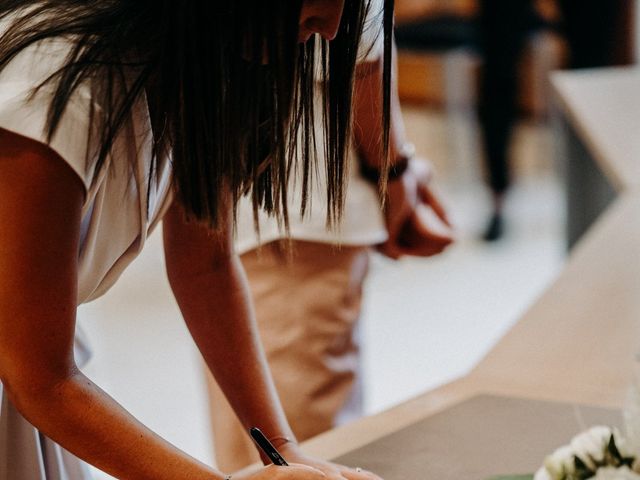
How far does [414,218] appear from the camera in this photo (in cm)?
180

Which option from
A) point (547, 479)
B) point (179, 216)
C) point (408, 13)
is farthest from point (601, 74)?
point (408, 13)

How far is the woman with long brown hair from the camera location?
34.2 inches

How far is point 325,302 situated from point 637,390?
1.06m

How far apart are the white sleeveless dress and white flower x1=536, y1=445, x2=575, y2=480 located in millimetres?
436

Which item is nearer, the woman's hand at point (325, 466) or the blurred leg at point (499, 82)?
the woman's hand at point (325, 466)

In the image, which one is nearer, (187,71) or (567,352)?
(187,71)

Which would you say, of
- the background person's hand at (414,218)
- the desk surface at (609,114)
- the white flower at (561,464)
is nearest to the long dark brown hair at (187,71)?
the white flower at (561,464)

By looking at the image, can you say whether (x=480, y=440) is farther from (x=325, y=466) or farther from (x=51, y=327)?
(x=51, y=327)

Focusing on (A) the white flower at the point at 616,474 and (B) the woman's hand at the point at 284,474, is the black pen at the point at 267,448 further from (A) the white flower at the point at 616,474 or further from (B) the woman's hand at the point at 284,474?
(A) the white flower at the point at 616,474

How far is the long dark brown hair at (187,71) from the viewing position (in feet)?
2.92

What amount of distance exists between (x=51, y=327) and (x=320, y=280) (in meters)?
1.01

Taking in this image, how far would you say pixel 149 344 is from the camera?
147 inches

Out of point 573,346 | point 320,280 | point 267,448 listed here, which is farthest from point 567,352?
point 267,448

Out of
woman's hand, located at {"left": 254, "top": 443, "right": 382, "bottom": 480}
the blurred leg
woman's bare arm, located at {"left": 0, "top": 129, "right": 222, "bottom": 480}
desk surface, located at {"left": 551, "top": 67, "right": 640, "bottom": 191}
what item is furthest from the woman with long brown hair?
the blurred leg
